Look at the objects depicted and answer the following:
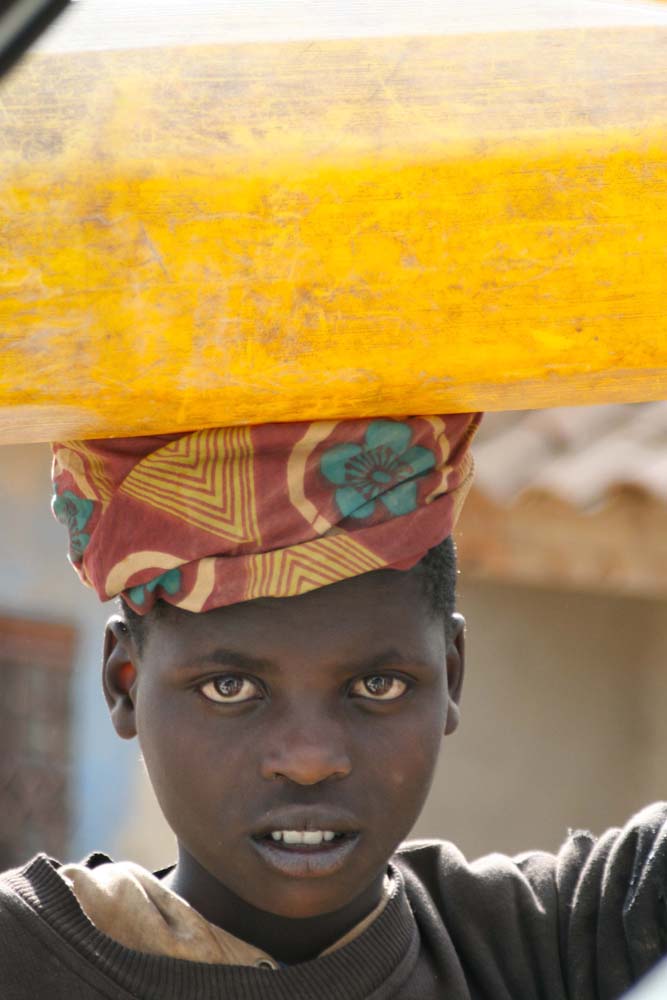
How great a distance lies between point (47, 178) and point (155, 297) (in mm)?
149

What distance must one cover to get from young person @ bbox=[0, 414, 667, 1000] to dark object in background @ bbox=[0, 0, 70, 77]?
0.77 meters

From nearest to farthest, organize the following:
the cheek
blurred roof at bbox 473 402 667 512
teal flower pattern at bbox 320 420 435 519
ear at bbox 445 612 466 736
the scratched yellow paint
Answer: the scratched yellow paint → teal flower pattern at bbox 320 420 435 519 → the cheek → ear at bbox 445 612 466 736 → blurred roof at bbox 473 402 667 512

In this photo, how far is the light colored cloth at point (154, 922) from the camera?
2.02 m

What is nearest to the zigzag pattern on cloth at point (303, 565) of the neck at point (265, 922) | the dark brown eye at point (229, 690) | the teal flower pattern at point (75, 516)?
the dark brown eye at point (229, 690)

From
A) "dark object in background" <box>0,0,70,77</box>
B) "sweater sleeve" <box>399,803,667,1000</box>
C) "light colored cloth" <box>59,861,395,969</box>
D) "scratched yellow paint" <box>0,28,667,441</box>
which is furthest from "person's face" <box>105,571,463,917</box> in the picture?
"dark object in background" <box>0,0,70,77</box>

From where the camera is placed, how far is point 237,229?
4.93ft

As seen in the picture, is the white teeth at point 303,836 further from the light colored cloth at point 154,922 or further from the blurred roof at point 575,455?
the blurred roof at point 575,455

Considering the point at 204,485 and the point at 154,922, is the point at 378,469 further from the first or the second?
the point at 154,922

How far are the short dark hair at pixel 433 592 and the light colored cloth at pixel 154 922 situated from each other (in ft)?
1.02

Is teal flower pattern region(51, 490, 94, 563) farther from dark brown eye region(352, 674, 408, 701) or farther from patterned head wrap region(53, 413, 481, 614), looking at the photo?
dark brown eye region(352, 674, 408, 701)

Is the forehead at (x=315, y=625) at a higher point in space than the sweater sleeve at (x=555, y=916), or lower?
higher

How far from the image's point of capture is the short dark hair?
2.02 meters

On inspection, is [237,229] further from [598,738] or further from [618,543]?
[598,738]

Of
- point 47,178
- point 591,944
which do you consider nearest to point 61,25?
point 47,178
